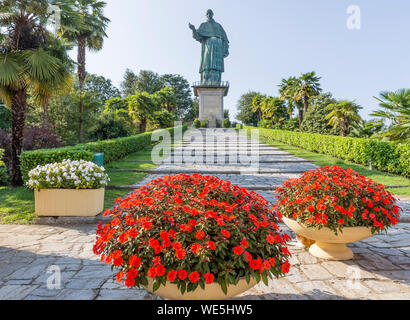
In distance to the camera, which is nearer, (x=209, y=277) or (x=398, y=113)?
(x=209, y=277)

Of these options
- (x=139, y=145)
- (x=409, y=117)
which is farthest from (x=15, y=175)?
(x=409, y=117)

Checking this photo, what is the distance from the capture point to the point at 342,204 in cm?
324

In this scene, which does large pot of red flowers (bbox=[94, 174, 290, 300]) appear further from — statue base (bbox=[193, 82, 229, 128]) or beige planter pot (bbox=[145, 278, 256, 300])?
statue base (bbox=[193, 82, 229, 128])

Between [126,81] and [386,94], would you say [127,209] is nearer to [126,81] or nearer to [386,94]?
[386,94]

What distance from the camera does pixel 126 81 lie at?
64.1m

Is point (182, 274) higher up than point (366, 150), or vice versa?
point (366, 150)

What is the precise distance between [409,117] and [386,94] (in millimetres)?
1863

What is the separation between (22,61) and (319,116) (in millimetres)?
29964

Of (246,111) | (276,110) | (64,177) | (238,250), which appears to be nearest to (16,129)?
(64,177)

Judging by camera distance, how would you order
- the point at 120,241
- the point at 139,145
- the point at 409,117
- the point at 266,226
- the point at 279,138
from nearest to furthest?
1. the point at 120,241
2. the point at 266,226
3. the point at 409,117
4. the point at 139,145
5. the point at 279,138

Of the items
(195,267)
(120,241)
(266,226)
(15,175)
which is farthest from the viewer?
(15,175)

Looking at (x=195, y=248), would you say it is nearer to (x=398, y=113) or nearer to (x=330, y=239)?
(x=330, y=239)

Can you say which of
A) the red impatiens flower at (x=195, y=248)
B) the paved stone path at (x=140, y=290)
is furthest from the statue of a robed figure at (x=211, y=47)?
the red impatiens flower at (x=195, y=248)
